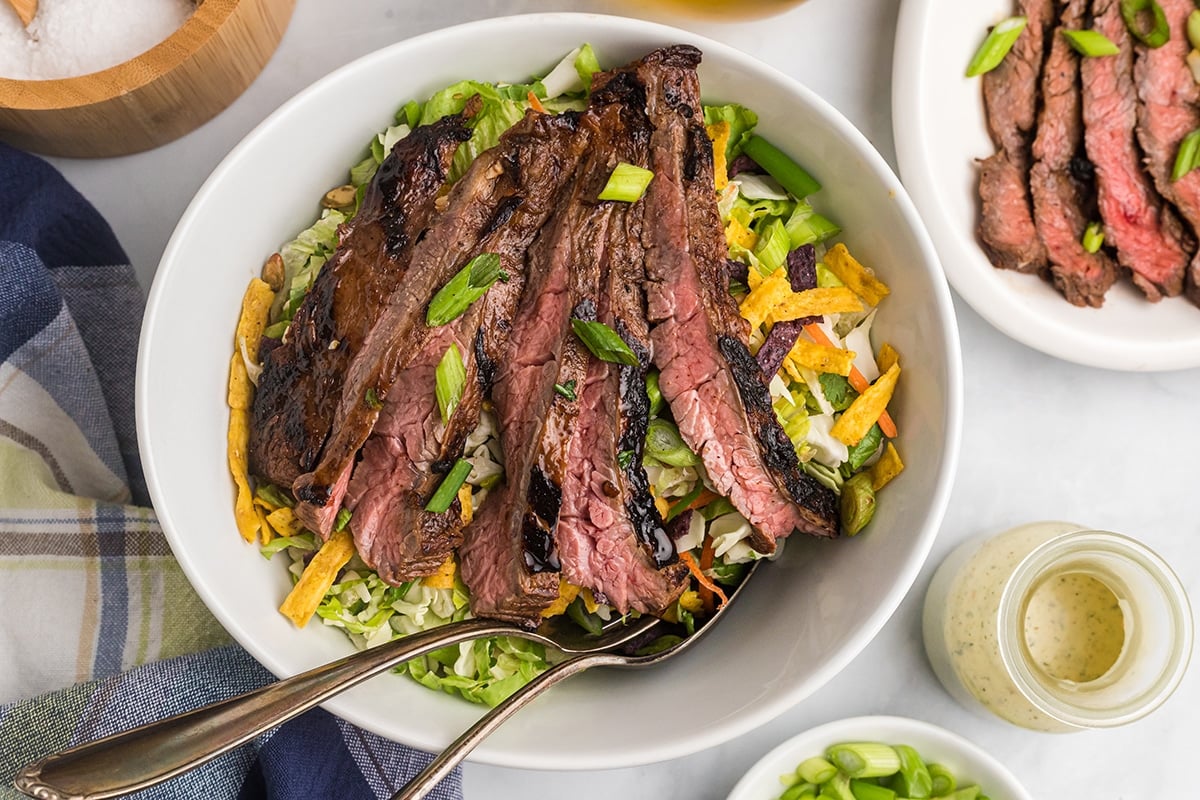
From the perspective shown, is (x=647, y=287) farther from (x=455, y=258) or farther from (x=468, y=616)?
(x=468, y=616)

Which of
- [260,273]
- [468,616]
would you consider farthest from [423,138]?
[468,616]

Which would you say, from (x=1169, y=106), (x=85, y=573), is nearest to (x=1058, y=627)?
(x=1169, y=106)

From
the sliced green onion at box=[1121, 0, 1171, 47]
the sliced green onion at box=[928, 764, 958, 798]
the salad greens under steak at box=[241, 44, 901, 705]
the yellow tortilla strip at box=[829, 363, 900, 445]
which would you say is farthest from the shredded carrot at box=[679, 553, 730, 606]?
the sliced green onion at box=[1121, 0, 1171, 47]

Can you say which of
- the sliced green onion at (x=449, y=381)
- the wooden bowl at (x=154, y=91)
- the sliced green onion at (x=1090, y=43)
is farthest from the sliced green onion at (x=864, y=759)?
the wooden bowl at (x=154, y=91)

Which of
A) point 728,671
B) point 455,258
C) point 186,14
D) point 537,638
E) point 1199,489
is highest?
point 186,14

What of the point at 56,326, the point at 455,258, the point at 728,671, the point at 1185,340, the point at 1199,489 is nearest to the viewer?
the point at 455,258

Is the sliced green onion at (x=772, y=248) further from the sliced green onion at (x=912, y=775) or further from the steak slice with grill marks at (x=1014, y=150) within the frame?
the sliced green onion at (x=912, y=775)

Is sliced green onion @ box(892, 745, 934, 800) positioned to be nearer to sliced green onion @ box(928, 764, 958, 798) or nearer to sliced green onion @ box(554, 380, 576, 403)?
sliced green onion @ box(928, 764, 958, 798)
